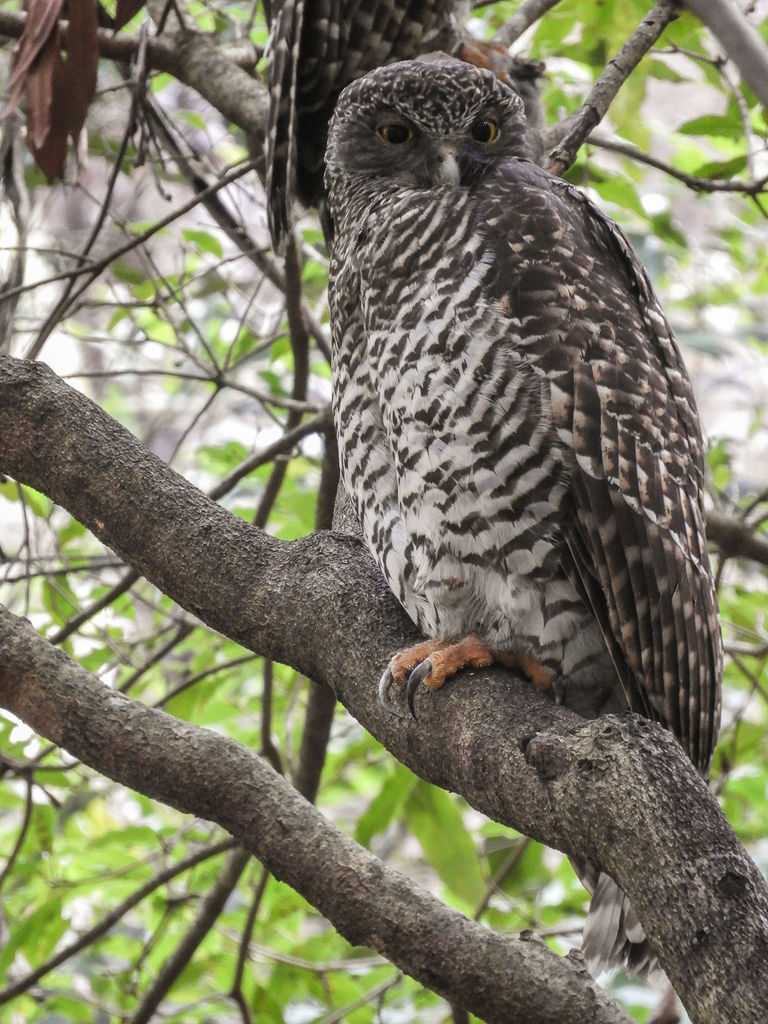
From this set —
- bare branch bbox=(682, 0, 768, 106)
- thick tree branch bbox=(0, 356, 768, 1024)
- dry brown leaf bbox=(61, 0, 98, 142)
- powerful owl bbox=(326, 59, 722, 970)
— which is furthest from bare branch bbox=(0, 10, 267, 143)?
bare branch bbox=(682, 0, 768, 106)

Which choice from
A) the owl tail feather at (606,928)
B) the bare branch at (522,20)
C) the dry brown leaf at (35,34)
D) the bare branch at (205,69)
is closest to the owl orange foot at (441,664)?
the owl tail feather at (606,928)

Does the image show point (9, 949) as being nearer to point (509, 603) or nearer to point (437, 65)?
point (509, 603)

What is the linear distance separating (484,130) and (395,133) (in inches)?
7.4

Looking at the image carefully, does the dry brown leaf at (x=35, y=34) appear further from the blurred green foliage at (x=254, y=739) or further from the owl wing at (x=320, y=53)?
the owl wing at (x=320, y=53)

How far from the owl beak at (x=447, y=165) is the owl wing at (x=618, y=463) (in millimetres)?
89

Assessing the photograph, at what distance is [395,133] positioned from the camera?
8.38 feet

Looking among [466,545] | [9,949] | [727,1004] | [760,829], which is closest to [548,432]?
[466,545]

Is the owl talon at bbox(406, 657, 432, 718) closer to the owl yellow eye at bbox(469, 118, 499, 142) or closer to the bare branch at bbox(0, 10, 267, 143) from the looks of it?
the owl yellow eye at bbox(469, 118, 499, 142)

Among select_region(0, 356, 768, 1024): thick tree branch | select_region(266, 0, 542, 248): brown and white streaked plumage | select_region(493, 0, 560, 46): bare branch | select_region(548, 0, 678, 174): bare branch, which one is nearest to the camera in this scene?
select_region(0, 356, 768, 1024): thick tree branch

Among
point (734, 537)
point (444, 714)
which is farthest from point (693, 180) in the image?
point (444, 714)

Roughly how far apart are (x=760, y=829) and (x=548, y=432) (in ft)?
7.17

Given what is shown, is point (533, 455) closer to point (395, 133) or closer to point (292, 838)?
point (292, 838)

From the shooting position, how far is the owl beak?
93.4 inches

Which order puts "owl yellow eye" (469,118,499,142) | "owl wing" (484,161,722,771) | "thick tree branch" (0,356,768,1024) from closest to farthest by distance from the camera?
"thick tree branch" (0,356,768,1024)
"owl wing" (484,161,722,771)
"owl yellow eye" (469,118,499,142)
